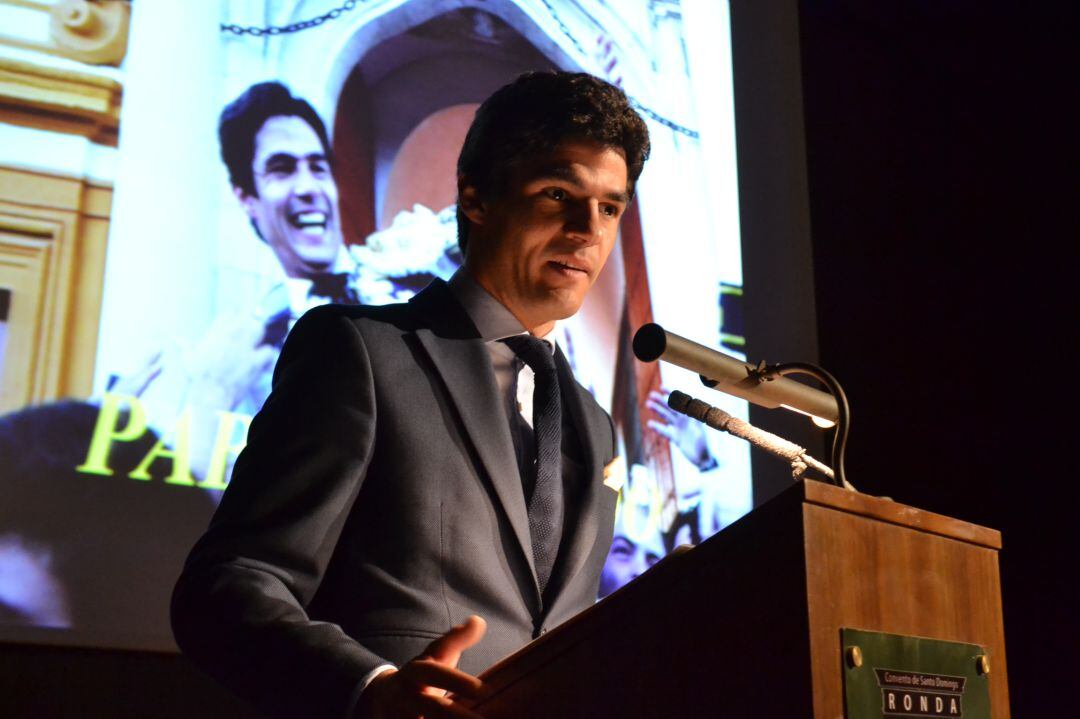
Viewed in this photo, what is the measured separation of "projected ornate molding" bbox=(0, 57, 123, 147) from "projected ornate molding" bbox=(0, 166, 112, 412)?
125 millimetres

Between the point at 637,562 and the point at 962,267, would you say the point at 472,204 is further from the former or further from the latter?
the point at 962,267

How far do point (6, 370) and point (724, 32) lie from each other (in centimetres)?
269

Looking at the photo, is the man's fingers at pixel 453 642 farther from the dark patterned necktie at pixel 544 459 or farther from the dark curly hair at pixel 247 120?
the dark curly hair at pixel 247 120

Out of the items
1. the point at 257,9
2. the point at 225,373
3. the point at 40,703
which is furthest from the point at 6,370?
the point at 257,9

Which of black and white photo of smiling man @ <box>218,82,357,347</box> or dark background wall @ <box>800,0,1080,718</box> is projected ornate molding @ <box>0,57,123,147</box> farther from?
dark background wall @ <box>800,0,1080,718</box>

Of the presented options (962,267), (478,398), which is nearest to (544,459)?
(478,398)

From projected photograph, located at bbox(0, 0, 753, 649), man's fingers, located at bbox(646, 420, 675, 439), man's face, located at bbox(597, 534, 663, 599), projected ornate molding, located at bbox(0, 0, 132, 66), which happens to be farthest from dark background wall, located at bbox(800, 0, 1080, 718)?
projected ornate molding, located at bbox(0, 0, 132, 66)

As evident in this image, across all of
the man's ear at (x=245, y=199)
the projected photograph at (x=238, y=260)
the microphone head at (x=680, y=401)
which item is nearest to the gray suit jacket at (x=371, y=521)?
the microphone head at (x=680, y=401)

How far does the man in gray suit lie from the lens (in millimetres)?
1160

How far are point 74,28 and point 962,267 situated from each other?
3065mm

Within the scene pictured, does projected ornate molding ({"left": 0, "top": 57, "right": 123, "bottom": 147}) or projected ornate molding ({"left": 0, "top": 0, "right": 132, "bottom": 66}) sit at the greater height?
projected ornate molding ({"left": 0, "top": 0, "right": 132, "bottom": 66})

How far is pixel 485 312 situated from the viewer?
5.48 feet

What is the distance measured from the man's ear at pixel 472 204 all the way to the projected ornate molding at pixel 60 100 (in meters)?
1.22

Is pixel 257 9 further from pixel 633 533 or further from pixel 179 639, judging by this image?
pixel 179 639
